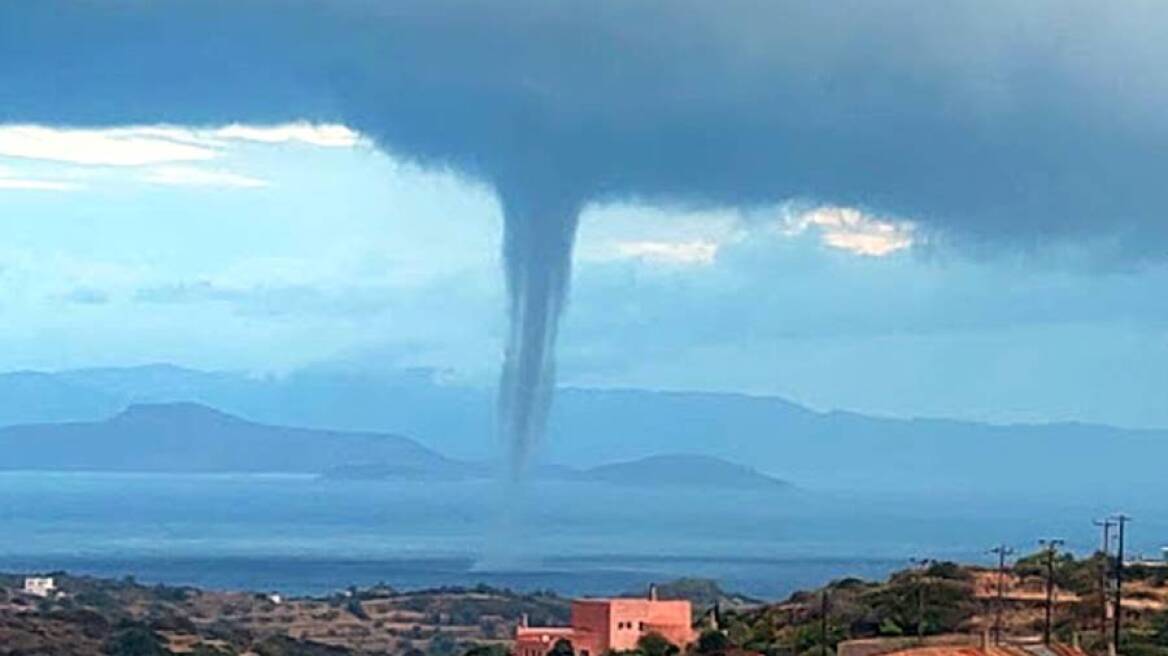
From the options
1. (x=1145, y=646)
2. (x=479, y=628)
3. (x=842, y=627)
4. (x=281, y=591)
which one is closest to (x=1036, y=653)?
(x=1145, y=646)

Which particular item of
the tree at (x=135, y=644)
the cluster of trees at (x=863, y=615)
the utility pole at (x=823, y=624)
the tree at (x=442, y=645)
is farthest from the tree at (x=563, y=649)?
the tree at (x=442, y=645)

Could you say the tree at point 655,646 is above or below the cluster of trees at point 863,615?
below

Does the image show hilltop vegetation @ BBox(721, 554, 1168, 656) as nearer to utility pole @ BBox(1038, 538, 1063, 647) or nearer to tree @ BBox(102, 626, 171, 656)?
utility pole @ BBox(1038, 538, 1063, 647)

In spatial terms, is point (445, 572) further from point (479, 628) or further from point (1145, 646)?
point (1145, 646)

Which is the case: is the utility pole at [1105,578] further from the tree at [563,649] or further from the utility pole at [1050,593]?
the tree at [563,649]

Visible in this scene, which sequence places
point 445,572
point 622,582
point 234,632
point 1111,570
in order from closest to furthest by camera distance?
point 1111,570
point 234,632
point 622,582
point 445,572

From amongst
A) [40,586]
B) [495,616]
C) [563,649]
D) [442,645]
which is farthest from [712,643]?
[40,586]
